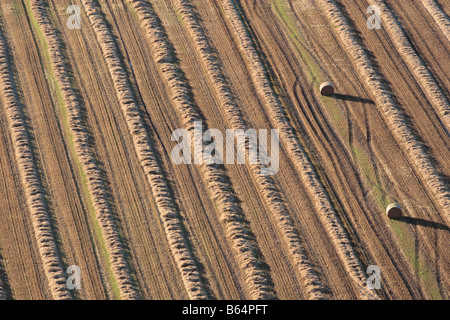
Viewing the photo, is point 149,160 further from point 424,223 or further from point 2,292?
point 424,223

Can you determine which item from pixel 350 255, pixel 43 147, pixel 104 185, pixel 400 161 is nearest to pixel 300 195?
pixel 350 255

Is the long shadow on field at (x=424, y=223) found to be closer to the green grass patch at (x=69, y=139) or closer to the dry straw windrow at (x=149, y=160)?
the dry straw windrow at (x=149, y=160)

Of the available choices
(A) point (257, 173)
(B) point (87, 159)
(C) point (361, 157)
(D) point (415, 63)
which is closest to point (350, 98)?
(C) point (361, 157)

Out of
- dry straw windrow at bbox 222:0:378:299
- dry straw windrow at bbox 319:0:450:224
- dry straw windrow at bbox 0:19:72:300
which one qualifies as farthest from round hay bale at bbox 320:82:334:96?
dry straw windrow at bbox 0:19:72:300

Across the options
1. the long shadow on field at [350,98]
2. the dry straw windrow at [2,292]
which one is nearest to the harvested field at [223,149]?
the long shadow on field at [350,98]

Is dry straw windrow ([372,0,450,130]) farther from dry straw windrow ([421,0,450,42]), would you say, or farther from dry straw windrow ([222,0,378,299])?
dry straw windrow ([222,0,378,299])
